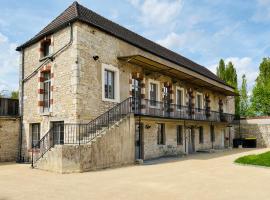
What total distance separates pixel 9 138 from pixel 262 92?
104 ft

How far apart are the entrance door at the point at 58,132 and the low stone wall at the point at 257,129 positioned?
20.2m

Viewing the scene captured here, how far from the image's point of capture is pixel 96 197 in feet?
22.0

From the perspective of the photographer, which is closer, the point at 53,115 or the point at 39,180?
the point at 39,180

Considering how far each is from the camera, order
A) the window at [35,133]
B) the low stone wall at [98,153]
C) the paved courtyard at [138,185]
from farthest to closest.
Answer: the window at [35,133] < the low stone wall at [98,153] < the paved courtyard at [138,185]

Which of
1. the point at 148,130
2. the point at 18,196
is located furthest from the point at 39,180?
the point at 148,130

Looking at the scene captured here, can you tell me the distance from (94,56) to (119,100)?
2614 millimetres

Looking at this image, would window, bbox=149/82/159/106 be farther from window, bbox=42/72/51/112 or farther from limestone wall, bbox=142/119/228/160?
window, bbox=42/72/51/112

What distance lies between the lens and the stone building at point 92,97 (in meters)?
12.1

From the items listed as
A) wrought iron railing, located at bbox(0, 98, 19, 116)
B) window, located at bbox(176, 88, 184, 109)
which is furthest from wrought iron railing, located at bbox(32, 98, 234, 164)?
window, located at bbox(176, 88, 184, 109)

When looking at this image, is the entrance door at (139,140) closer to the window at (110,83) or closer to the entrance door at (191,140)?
the window at (110,83)

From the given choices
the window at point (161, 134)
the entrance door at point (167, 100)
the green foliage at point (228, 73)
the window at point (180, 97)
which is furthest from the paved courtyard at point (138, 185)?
the green foliage at point (228, 73)

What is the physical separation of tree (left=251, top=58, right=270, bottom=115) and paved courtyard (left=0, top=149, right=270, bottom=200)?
94.2 feet

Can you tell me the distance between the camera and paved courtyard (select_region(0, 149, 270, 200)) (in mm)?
6924

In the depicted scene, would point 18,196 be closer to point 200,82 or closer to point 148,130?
point 148,130
